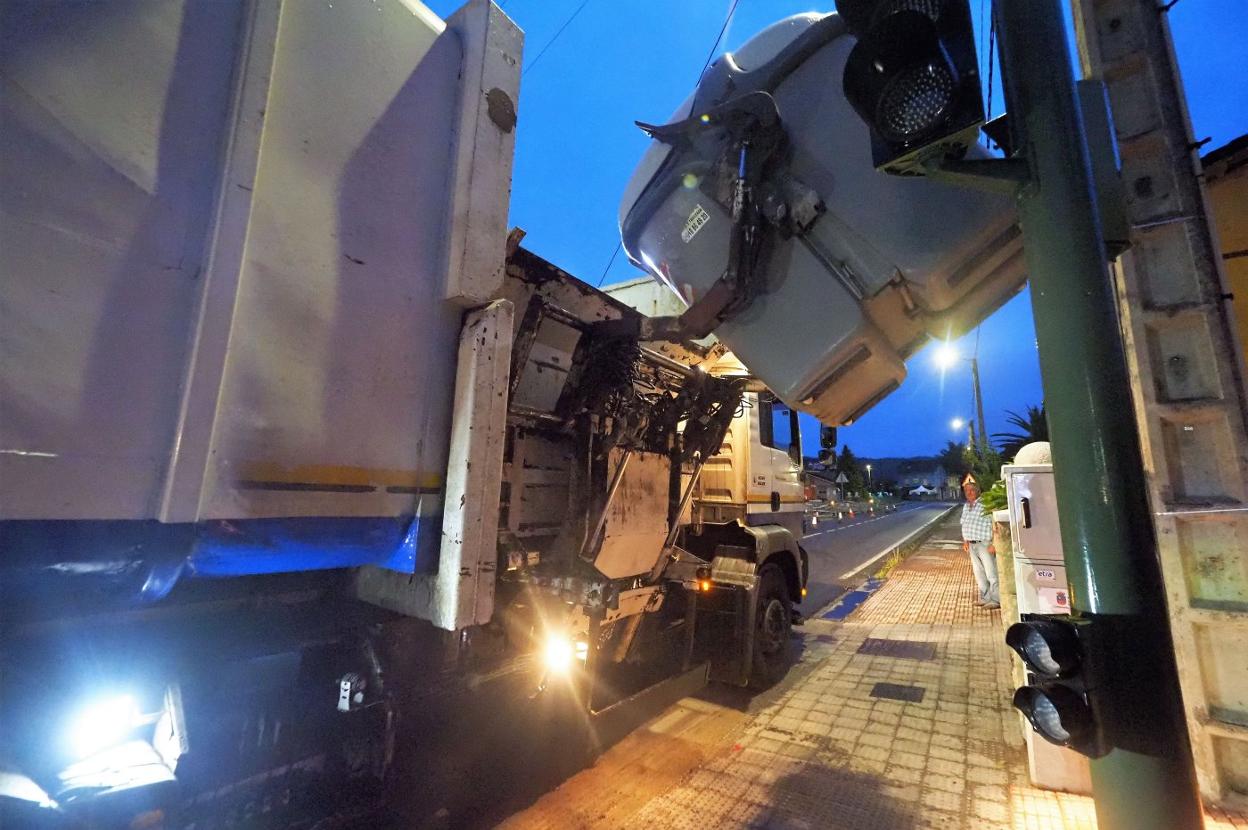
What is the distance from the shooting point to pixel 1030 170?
5.76 feet

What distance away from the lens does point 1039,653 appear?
1470mm

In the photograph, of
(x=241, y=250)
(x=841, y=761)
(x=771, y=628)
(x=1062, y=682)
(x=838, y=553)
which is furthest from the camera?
(x=838, y=553)

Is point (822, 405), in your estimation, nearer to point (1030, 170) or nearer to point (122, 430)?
point (1030, 170)

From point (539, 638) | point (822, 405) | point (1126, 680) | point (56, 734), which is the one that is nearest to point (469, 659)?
point (539, 638)

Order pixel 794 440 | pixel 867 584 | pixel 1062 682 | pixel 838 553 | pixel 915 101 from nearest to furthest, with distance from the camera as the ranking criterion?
pixel 1062 682, pixel 915 101, pixel 794 440, pixel 867 584, pixel 838 553

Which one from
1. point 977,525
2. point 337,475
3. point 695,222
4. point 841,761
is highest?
point 695,222

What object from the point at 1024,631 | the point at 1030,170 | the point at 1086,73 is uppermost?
the point at 1086,73

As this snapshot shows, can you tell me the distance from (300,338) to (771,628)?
490cm

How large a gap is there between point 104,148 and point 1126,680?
2.76 m

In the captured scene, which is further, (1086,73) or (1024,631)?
(1086,73)

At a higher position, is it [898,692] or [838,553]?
[838,553]

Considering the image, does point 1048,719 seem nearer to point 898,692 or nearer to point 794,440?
point 898,692

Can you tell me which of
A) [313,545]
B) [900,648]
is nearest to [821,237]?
[313,545]

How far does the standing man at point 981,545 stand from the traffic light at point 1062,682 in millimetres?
6939
